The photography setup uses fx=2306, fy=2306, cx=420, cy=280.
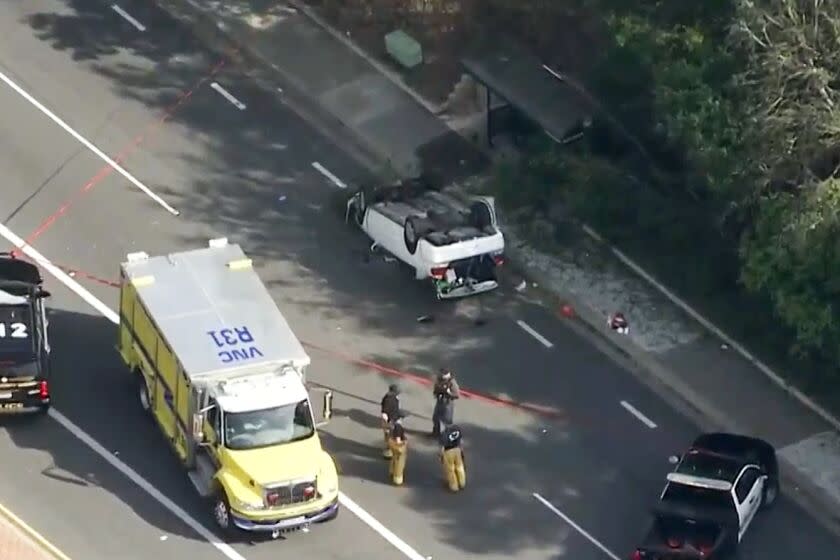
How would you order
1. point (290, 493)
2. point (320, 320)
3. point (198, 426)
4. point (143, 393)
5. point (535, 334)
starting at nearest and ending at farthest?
point (290, 493), point (198, 426), point (143, 393), point (320, 320), point (535, 334)

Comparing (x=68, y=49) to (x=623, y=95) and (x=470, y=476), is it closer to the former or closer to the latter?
(x=623, y=95)

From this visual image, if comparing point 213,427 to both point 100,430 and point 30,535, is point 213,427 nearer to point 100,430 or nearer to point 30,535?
point 100,430

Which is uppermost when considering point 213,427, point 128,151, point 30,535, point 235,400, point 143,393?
point 128,151

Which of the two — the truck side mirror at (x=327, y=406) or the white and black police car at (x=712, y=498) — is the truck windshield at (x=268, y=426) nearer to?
the truck side mirror at (x=327, y=406)

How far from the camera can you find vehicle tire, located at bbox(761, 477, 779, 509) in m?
36.8

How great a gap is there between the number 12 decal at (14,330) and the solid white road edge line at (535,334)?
8.88m

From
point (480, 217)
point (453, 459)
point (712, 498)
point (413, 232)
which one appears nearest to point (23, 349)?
point (453, 459)

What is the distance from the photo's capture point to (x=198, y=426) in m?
35.0

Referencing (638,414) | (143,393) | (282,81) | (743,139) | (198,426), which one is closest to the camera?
(198,426)

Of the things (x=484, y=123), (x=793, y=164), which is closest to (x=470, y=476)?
(x=793, y=164)

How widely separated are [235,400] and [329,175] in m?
10.2

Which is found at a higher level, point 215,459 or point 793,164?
point 793,164

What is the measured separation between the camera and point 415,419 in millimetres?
A: 38250

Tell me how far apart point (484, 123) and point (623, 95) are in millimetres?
4156
